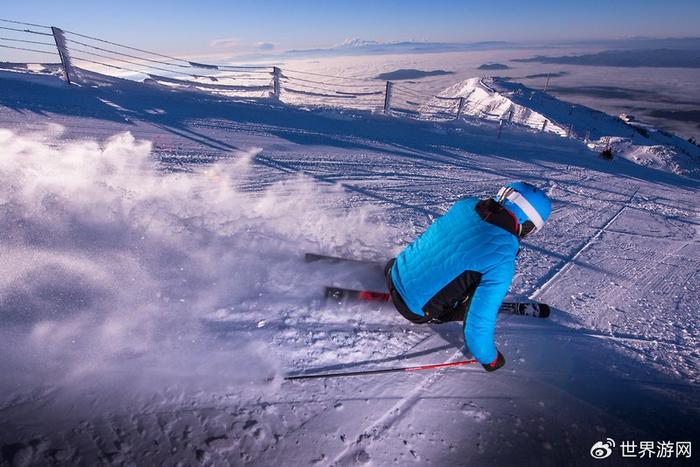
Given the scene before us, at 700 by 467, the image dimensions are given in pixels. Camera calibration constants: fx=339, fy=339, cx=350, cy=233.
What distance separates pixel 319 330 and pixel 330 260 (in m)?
1.06

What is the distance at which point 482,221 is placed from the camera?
2387 millimetres

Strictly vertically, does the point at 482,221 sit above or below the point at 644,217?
above

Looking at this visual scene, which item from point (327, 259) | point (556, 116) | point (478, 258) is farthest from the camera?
point (556, 116)

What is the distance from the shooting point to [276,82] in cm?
1204

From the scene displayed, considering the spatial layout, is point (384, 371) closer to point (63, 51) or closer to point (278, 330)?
point (278, 330)

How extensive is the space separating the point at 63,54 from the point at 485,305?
1266cm

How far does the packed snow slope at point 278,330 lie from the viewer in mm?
2244

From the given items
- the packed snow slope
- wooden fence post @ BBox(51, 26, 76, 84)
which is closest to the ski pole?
the packed snow slope

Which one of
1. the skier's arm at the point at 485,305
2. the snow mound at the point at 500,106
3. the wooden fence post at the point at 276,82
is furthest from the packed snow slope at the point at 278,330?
the snow mound at the point at 500,106

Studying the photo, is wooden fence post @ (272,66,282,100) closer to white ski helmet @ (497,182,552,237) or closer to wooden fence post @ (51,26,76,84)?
wooden fence post @ (51,26,76,84)

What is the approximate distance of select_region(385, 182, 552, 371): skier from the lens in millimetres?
2338

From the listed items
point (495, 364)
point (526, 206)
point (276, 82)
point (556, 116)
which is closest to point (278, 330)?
point (495, 364)

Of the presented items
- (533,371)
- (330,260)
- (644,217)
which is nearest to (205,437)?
(330,260)

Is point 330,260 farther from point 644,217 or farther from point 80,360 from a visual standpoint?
point 644,217
